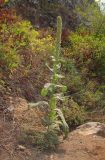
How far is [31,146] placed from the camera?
5355mm

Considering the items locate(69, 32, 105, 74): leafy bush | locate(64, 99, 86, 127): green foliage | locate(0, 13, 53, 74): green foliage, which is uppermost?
locate(0, 13, 53, 74): green foliage

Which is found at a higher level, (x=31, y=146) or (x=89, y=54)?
(x=89, y=54)

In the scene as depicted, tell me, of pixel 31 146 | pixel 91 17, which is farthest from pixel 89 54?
pixel 31 146

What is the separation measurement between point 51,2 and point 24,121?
835cm

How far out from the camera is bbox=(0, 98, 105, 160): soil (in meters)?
5.15

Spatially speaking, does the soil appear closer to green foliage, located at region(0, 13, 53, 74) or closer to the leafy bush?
green foliage, located at region(0, 13, 53, 74)

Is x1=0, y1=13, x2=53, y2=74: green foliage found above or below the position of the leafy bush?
above

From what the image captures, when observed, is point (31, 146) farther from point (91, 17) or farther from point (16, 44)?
point (91, 17)

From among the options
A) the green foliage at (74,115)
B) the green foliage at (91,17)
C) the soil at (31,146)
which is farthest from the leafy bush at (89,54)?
the soil at (31,146)

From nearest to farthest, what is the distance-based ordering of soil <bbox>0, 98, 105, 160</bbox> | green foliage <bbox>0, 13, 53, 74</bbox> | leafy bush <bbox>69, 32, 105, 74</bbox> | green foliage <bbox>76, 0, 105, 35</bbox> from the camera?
soil <bbox>0, 98, 105, 160</bbox>, green foliage <bbox>0, 13, 53, 74</bbox>, leafy bush <bbox>69, 32, 105, 74</bbox>, green foliage <bbox>76, 0, 105, 35</bbox>

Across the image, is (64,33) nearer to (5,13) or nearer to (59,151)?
(5,13)

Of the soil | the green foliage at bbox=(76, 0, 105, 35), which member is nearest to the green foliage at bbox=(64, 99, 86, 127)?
the soil

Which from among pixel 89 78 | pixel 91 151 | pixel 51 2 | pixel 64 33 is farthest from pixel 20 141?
pixel 51 2

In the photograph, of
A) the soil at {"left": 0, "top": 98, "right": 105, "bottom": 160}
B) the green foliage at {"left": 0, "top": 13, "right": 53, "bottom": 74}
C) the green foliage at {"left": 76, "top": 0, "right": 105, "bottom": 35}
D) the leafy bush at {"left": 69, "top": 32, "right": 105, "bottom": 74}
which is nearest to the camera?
the soil at {"left": 0, "top": 98, "right": 105, "bottom": 160}
